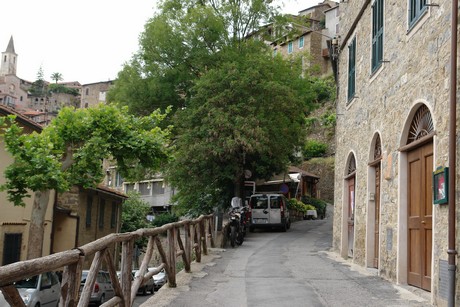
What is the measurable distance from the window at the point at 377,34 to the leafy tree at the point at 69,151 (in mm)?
7345

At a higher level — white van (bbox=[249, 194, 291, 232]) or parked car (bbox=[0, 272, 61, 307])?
white van (bbox=[249, 194, 291, 232])

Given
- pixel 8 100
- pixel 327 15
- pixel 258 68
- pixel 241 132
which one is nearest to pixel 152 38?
pixel 258 68

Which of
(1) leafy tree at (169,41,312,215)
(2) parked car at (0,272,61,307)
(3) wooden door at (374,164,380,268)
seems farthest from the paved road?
(1) leafy tree at (169,41,312,215)

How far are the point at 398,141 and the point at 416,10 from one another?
7.54 feet

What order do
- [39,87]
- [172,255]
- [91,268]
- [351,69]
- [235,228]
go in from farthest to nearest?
1. [39,87]
2. [235,228]
3. [351,69]
4. [172,255]
5. [91,268]

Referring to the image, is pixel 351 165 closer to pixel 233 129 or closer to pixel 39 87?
pixel 233 129

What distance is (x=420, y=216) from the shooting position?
A: 28.9 ft

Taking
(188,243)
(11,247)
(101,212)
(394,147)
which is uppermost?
(394,147)

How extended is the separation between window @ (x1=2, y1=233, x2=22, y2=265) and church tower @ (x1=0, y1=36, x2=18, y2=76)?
129311 mm

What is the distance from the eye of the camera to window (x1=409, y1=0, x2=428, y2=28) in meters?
8.65

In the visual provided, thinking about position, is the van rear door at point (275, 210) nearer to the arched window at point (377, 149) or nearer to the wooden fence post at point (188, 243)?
the arched window at point (377, 149)

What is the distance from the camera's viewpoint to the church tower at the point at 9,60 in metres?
138

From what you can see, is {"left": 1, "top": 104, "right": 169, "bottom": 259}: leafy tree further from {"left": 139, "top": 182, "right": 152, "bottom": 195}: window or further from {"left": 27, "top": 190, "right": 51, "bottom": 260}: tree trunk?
{"left": 139, "top": 182, "right": 152, "bottom": 195}: window

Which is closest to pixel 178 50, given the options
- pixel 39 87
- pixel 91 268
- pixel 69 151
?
pixel 69 151
